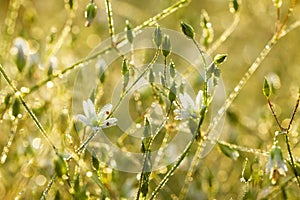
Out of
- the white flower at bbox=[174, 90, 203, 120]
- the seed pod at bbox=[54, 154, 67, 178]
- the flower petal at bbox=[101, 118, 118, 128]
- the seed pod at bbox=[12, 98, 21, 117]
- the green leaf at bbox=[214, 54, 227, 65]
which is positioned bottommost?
the seed pod at bbox=[54, 154, 67, 178]

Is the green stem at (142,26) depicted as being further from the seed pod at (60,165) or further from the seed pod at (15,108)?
the seed pod at (60,165)

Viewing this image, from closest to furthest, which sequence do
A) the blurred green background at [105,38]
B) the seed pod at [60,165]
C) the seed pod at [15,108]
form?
the seed pod at [60,165]
the seed pod at [15,108]
the blurred green background at [105,38]

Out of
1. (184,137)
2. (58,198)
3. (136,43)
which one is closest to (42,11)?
(136,43)

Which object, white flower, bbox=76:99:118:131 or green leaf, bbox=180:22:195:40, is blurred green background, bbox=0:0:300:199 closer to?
white flower, bbox=76:99:118:131

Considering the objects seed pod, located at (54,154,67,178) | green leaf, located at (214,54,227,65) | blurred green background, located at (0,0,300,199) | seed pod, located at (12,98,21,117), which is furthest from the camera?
blurred green background, located at (0,0,300,199)

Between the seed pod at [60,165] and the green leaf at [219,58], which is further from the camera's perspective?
the green leaf at [219,58]

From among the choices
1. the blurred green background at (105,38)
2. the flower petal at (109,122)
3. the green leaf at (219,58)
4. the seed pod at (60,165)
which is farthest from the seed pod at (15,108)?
the green leaf at (219,58)

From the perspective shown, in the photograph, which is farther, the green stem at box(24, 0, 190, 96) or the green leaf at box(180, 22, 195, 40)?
the green stem at box(24, 0, 190, 96)

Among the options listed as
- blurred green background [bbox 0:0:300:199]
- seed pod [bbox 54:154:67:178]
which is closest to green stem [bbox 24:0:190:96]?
blurred green background [bbox 0:0:300:199]

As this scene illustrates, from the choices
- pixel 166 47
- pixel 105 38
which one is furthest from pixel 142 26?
pixel 105 38

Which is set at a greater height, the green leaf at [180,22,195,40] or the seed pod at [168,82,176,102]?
the green leaf at [180,22,195,40]
